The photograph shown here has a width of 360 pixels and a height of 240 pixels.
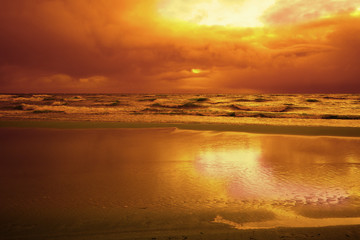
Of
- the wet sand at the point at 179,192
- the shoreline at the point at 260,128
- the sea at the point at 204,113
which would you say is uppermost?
the sea at the point at 204,113

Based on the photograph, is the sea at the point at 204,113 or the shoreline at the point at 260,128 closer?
the shoreline at the point at 260,128

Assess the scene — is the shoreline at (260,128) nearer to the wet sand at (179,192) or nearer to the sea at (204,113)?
the sea at (204,113)

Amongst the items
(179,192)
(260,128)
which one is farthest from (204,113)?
(179,192)

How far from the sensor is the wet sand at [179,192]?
303 centimetres

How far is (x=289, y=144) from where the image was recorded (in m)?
8.45

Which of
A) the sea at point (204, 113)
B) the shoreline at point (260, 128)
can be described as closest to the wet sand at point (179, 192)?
the shoreline at point (260, 128)

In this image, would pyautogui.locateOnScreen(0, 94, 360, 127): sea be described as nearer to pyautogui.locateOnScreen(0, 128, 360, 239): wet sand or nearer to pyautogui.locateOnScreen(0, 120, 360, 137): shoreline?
pyautogui.locateOnScreen(0, 120, 360, 137): shoreline

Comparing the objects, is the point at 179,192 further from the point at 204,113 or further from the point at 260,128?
the point at 204,113

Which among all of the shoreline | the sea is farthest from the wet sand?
the sea

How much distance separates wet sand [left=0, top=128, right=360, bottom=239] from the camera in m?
3.03

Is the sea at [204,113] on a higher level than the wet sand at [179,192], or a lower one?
higher

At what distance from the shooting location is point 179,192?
13.6ft

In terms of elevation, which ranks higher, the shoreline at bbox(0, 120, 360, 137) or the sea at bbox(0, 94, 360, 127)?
the sea at bbox(0, 94, 360, 127)

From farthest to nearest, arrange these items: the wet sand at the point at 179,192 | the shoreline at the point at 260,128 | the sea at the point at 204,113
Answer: the sea at the point at 204,113 → the shoreline at the point at 260,128 → the wet sand at the point at 179,192
